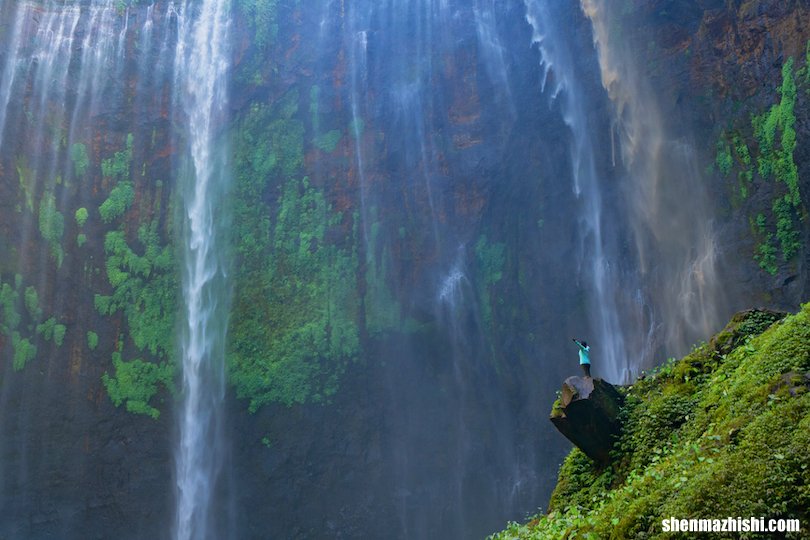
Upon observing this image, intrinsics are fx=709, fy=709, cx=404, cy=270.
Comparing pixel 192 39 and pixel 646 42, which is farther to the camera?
pixel 192 39

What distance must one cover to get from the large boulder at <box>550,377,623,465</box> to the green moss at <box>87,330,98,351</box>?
1967cm

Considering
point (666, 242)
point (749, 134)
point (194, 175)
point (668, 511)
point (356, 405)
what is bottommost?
point (668, 511)

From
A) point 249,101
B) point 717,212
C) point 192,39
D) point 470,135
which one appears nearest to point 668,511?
point 717,212

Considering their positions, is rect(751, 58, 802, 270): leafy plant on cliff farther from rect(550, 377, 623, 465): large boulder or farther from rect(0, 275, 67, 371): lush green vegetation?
rect(0, 275, 67, 371): lush green vegetation

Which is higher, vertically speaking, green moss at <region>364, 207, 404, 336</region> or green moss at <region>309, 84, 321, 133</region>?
green moss at <region>309, 84, 321, 133</region>

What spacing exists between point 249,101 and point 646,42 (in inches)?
573

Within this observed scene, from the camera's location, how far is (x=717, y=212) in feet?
58.8

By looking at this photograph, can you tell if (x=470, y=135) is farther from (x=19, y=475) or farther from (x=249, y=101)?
(x=19, y=475)

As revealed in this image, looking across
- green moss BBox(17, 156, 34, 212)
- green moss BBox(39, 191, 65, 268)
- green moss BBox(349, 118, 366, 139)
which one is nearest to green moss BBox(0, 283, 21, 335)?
green moss BBox(39, 191, 65, 268)

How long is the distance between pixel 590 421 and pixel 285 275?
17764 millimetres

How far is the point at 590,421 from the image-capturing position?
8508 mm

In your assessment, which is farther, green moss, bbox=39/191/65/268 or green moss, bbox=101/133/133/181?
green moss, bbox=101/133/133/181

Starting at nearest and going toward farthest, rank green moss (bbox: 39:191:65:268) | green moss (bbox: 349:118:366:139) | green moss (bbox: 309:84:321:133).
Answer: green moss (bbox: 39:191:65:268) → green moss (bbox: 349:118:366:139) → green moss (bbox: 309:84:321:133)

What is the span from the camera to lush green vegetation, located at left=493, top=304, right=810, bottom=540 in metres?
5.25
